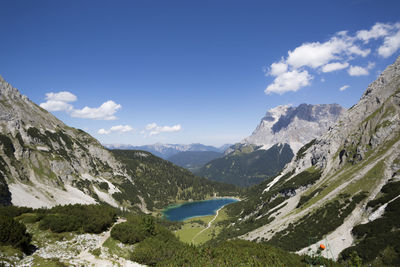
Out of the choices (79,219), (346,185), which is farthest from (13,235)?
(346,185)

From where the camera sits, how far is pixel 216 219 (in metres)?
197

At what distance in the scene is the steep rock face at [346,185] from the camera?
83625 mm

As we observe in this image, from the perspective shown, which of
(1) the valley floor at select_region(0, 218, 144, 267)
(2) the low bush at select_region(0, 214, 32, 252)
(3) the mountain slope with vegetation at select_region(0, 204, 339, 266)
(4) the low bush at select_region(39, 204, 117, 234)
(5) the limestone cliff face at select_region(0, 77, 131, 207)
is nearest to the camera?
(1) the valley floor at select_region(0, 218, 144, 267)

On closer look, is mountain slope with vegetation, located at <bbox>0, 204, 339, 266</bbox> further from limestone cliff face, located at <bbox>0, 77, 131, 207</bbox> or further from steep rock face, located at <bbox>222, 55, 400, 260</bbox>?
limestone cliff face, located at <bbox>0, 77, 131, 207</bbox>

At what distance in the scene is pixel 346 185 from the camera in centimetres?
10575

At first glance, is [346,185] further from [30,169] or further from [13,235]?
[30,169]

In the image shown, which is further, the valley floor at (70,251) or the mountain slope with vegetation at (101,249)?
the mountain slope with vegetation at (101,249)

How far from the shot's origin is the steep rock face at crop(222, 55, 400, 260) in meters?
83.6

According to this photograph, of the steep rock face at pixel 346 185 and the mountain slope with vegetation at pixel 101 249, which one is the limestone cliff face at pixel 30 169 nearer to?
the mountain slope with vegetation at pixel 101 249

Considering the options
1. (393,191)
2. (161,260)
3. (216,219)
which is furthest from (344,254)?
(216,219)

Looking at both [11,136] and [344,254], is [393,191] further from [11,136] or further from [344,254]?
[11,136]

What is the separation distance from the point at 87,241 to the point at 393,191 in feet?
328

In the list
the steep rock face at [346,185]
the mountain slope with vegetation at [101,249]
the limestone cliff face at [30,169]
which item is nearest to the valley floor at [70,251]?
the mountain slope with vegetation at [101,249]

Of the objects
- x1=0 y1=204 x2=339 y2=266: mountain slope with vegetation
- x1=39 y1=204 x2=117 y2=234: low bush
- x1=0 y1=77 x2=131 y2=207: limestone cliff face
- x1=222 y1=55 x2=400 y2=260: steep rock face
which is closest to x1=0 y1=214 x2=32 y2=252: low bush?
x1=0 y1=204 x2=339 y2=266: mountain slope with vegetation
